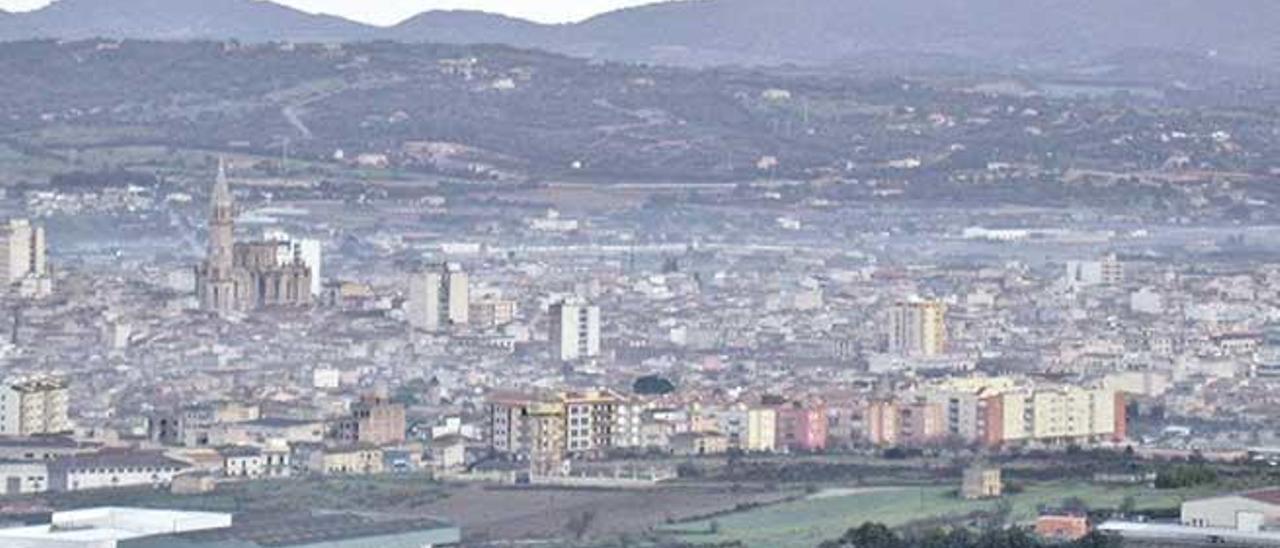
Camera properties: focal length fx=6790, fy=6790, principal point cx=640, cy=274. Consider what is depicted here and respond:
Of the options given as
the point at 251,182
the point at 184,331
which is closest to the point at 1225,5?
the point at 251,182

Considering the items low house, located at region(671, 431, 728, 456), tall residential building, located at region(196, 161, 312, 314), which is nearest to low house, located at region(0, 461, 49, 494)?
low house, located at region(671, 431, 728, 456)

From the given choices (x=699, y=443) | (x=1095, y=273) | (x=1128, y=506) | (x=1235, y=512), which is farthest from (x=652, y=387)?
(x=1095, y=273)

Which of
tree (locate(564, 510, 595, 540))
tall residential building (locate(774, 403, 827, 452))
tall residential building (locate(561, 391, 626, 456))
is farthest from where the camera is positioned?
tall residential building (locate(774, 403, 827, 452))

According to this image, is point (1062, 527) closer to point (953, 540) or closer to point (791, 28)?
point (953, 540)

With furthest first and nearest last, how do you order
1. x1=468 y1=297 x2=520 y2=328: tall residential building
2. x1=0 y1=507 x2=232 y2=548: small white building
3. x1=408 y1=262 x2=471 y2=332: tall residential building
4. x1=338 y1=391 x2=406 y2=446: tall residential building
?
x1=468 y1=297 x2=520 y2=328: tall residential building, x1=408 y1=262 x2=471 y2=332: tall residential building, x1=338 y1=391 x2=406 y2=446: tall residential building, x1=0 y1=507 x2=232 y2=548: small white building

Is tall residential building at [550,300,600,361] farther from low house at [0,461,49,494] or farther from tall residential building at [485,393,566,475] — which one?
low house at [0,461,49,494]

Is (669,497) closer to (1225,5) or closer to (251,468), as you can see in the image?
(251,468)
